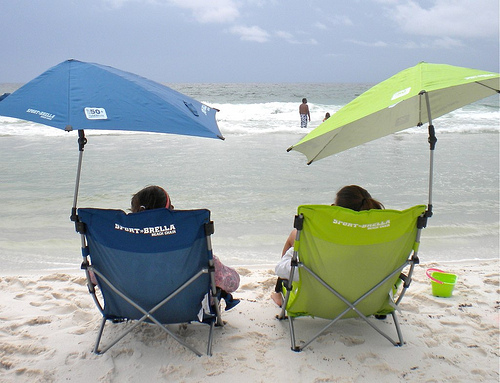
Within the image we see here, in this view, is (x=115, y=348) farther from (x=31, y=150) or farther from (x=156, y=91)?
(x=31, y=150)

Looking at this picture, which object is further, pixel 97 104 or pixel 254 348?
pixel 254 348

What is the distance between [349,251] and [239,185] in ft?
17.8

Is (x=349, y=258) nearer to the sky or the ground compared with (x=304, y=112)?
nearer to the ground

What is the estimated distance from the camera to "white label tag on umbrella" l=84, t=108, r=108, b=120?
2.34 m

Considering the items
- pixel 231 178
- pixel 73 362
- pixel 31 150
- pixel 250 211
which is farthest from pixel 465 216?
pixel 31 150

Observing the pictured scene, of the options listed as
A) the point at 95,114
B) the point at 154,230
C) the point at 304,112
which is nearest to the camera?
the point at 95,114

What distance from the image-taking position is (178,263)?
2621 mm

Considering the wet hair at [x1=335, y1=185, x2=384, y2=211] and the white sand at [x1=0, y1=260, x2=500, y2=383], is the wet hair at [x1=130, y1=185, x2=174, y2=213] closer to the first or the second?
the white sand at [x1=0, y1=260, x2=500, y2=383]

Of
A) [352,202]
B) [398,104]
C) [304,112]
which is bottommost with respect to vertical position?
[352,202]

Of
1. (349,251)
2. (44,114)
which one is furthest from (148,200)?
(349,251)

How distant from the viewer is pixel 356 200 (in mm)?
2887

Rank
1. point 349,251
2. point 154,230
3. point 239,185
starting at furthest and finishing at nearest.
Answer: point 239,185
point 349,251
point 154,230

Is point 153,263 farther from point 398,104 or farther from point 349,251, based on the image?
point 398,104

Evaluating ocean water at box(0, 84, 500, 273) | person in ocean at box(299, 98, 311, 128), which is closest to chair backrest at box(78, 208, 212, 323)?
ocean water at box(0, 84, 500, 273)
